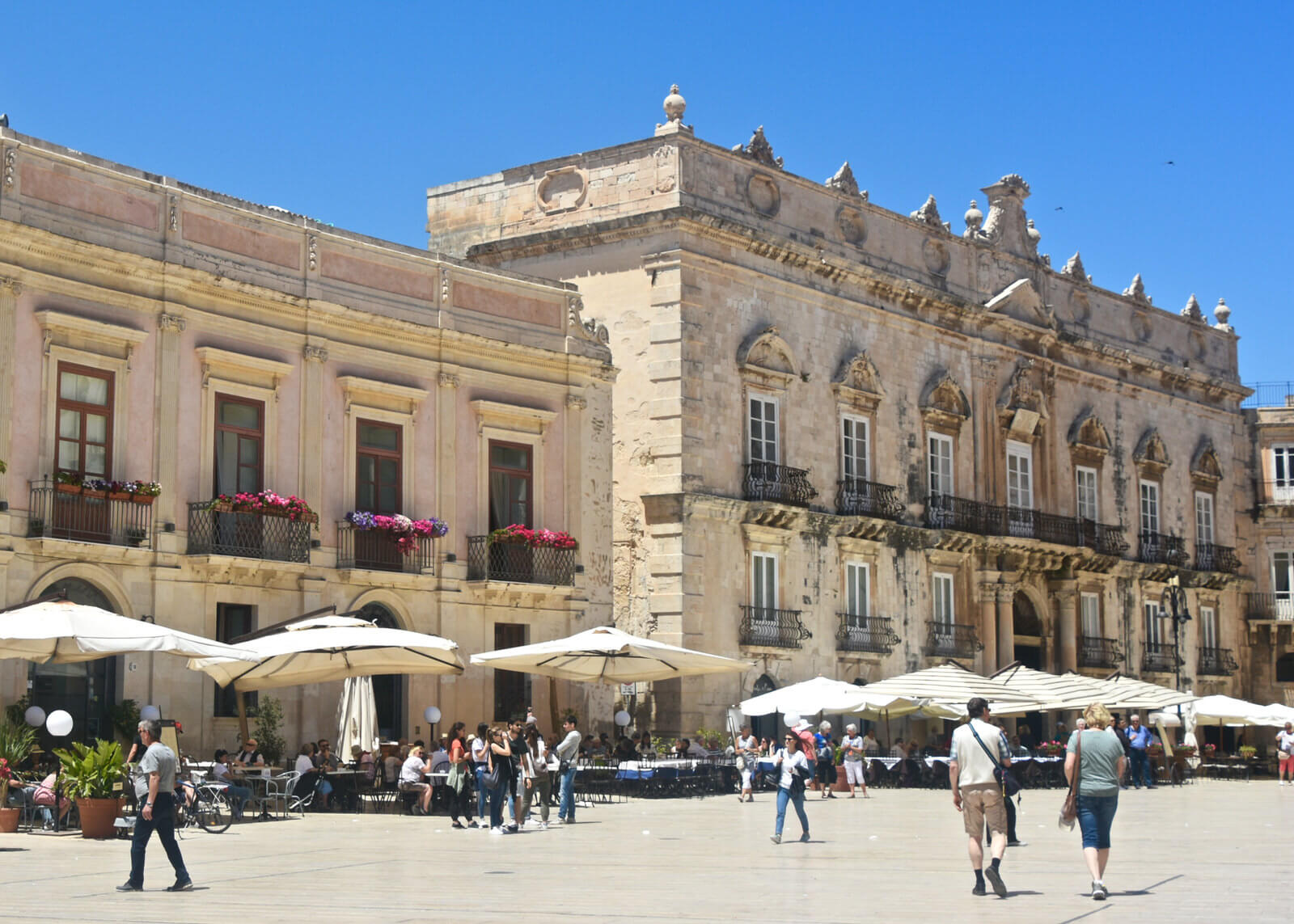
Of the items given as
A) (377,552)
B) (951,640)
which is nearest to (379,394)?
(377,552)

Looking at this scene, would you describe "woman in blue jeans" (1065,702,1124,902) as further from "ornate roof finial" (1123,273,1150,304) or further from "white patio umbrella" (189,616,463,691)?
"ornate roof finial" (1123,273,1150,304)

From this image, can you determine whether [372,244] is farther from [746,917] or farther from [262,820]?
[746,917]

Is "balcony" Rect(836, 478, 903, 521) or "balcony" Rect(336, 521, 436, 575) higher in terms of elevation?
"balcony" Rect(836, 478, 903, 521)

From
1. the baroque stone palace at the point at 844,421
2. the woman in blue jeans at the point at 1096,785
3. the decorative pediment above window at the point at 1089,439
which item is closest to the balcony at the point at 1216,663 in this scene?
the baroque stone palace at the point at 844,421

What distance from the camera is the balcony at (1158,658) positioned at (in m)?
50.8

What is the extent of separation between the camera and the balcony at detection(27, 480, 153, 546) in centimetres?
2528

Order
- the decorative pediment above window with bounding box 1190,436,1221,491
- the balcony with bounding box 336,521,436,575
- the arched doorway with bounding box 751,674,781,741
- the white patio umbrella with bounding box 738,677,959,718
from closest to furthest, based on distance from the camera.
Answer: the balcony with bounding box 336,521,436,575, the white patio umbrella with bounding box 738,677,959,718, the arched doorway with bounding box 751,674,781,741, the decorative pediment above window with bounding box 1190,436,1221,491

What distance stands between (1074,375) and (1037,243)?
12.2 ft

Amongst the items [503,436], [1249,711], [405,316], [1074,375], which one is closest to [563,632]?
[503,436]

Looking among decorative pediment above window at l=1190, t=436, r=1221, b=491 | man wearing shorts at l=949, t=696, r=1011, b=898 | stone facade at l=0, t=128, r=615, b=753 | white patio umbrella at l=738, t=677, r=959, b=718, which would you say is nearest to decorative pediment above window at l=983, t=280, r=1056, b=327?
decorative pediment above window at l=1190, t=436, r=1221, b=491

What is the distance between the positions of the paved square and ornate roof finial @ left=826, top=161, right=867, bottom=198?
20.0 meters

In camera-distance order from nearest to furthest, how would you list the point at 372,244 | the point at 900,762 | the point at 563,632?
the point at 372,244
the point at 563,632
the point at 900,762

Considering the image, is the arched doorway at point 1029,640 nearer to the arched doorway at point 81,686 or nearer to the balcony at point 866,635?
the balcony at point 866,635

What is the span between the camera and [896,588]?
4147cm
